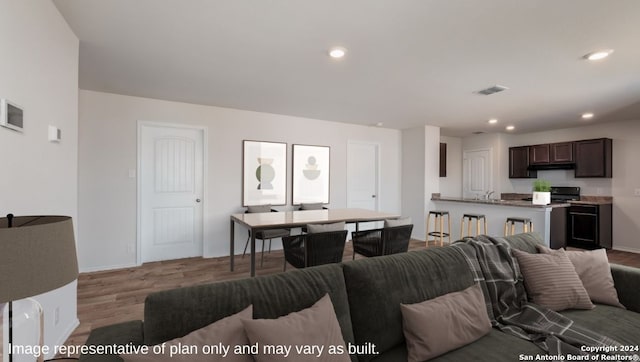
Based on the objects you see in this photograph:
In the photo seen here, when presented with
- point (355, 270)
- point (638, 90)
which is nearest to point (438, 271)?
point (355, 270)

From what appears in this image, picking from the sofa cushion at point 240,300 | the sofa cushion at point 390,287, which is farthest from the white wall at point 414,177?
the sofa cushion at point 240,300

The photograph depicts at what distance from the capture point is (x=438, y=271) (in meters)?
1.69

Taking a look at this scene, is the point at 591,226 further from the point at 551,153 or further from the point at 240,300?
the point at 240,300

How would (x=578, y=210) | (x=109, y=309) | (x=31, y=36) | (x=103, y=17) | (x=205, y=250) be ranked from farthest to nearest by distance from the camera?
(x=578, y=210) → (x=205, y=250) → (x=109, y=309) → (x=103, y=17) → (x=31, y=36)

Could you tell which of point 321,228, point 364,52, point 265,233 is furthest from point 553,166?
point 265,233

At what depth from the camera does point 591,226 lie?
5348 millimetres

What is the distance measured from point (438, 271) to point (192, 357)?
1321mm

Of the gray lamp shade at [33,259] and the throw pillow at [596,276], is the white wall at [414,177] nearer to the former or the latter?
the throw pillow at [596,276]

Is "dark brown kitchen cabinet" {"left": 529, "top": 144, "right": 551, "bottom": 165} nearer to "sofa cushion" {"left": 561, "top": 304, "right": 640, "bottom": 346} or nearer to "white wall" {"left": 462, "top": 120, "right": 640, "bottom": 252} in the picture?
"white wall" {"left": 462, "top": 120, "right": 640, "bottom": 252}

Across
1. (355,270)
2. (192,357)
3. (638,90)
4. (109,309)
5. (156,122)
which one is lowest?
(109,309)

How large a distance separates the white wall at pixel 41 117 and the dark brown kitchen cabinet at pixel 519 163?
788cm

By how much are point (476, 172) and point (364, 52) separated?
19.3ft

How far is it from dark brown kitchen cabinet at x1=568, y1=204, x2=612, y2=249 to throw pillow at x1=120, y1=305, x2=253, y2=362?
672 centimetres

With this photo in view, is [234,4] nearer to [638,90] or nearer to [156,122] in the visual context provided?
[156,122]
